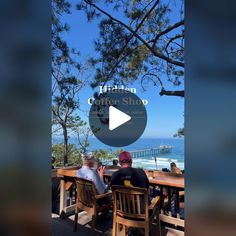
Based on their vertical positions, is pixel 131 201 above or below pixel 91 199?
above

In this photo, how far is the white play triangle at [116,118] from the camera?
5008mm

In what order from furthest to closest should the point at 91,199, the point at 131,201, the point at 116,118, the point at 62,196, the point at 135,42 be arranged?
the point at 116,118
the point at 135,42
the point at 62,196
the point at 91,199
the point at 131,201

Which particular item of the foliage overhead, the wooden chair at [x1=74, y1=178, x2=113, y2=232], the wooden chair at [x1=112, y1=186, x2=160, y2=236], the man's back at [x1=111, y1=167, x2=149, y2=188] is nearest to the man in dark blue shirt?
the man's back at [x1=111, y1=167, x2=149, y2=188]

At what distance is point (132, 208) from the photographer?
2467 millimetres

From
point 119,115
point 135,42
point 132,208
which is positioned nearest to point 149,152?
point 119,115

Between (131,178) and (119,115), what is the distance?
2495mm

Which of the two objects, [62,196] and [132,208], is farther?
[62,196]

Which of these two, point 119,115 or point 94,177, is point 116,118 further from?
point 94,177

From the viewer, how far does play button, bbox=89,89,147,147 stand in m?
5.08

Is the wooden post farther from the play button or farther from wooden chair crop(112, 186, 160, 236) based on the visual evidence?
the play button

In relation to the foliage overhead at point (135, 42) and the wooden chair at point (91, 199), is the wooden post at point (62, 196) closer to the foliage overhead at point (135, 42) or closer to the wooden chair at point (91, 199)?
the wooden chair at point (91, 199)
